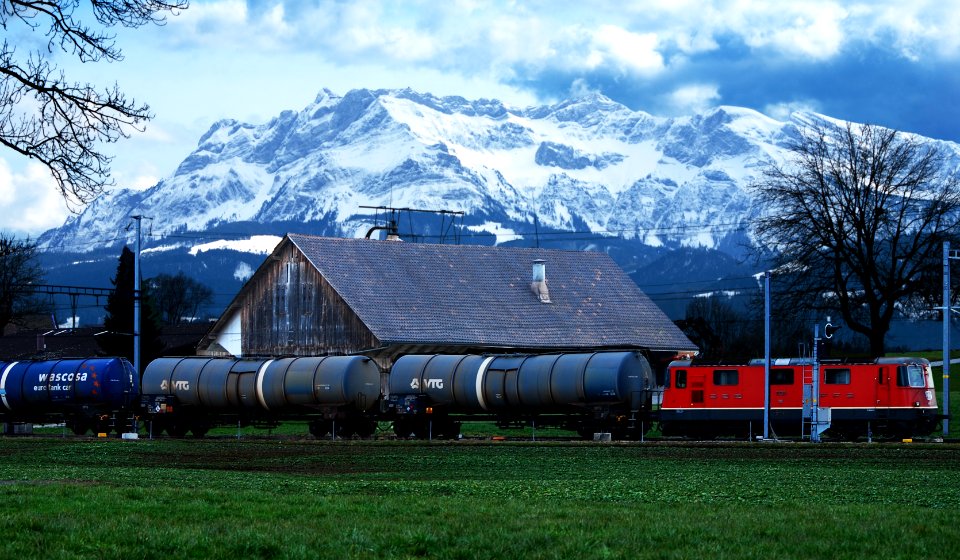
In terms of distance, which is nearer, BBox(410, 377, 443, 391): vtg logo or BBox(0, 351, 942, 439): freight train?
BBox(0, 351, 942, 439): freight train

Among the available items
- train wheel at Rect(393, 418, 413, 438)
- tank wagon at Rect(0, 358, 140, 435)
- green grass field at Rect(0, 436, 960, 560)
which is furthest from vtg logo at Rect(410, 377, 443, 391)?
green grass field at Rect(0, 436, 960, 560)

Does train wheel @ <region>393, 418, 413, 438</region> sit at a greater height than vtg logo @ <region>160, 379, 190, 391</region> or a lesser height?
lesser

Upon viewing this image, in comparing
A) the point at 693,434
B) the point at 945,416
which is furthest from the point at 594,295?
the point at 945,416

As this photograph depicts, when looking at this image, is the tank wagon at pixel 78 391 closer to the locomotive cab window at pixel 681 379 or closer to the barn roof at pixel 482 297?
the barn roof at pixel 482 297

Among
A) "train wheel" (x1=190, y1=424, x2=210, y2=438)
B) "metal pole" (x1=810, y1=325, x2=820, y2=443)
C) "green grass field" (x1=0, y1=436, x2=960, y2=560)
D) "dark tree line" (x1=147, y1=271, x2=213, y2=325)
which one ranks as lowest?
"train wheel" (x1=190, y1=424, x2=210, y2=438)

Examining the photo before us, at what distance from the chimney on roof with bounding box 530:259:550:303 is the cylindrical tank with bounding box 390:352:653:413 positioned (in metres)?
23.7

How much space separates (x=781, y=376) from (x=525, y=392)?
9.89m

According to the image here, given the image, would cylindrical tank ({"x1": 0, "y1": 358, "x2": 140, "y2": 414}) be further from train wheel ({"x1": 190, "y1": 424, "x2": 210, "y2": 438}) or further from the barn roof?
the barn roof

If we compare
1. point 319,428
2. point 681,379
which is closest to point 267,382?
point 319,428

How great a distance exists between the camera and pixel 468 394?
2194 inches

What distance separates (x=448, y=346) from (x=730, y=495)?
49911 mm

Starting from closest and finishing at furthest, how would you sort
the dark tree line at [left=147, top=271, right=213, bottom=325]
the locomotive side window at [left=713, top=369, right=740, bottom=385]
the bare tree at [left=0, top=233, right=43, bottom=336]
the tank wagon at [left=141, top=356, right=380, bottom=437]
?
1. the locomotive side window at [left=713, top=369, right=740, bottom=385]
2. the tank wagon at [left=141, top=356, right=380, bottom=437]
3. the bare tree at [left=0, top=233, right=43, bottom=336]
4. the dark tree line at [left=147, top=271, right=213, bottom=325]

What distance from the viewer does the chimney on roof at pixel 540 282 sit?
80944mm

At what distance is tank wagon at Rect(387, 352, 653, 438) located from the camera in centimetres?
5319
